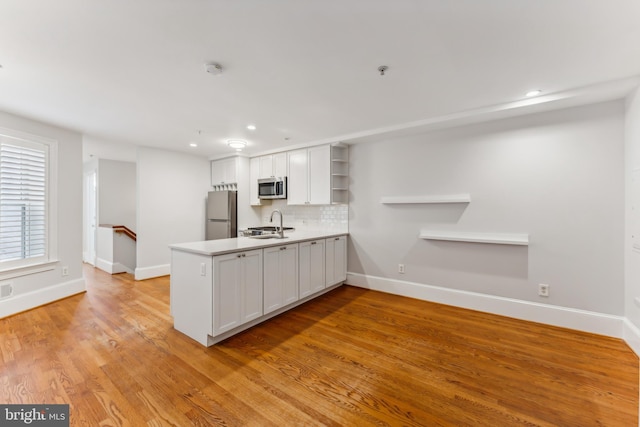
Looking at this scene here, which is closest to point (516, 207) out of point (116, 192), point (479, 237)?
point (479, 237)

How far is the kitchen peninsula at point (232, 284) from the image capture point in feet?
8.20

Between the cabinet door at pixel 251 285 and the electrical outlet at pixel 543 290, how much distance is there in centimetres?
319

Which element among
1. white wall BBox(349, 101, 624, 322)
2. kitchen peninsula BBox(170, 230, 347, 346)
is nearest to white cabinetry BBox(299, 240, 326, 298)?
kitchen peninsula BBox(170, 230, 347, 346)

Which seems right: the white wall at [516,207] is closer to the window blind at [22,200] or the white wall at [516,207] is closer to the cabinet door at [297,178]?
the cabinet door at [297,178]

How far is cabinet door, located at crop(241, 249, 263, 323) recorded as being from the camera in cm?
274

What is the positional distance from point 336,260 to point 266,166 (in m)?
2.39

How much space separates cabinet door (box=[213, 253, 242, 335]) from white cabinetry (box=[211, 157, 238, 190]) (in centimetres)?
305

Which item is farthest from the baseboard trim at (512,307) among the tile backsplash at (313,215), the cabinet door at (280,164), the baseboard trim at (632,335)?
the cabinet door at (280,164)

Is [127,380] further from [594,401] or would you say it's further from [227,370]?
[594,401]

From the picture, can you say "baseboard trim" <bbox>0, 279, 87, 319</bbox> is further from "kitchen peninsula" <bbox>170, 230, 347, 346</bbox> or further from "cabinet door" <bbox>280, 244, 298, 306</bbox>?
"cabinet door" <bbox>280, 244, 298, 306</bbox>

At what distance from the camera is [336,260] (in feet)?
13.9

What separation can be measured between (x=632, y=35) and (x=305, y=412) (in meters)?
3.28

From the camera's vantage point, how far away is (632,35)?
1756 millimetres

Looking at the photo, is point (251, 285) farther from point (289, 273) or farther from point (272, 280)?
point (289, 273)
